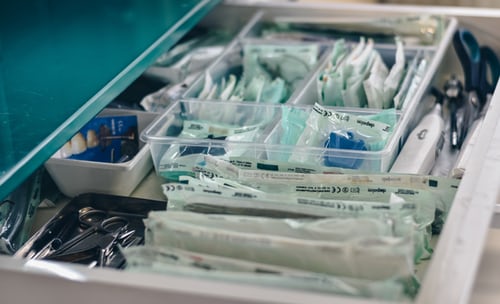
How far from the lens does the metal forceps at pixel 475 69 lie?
1.28 m

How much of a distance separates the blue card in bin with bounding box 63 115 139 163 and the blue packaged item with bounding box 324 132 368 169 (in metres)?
0.28

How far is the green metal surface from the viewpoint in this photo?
2.85 feet

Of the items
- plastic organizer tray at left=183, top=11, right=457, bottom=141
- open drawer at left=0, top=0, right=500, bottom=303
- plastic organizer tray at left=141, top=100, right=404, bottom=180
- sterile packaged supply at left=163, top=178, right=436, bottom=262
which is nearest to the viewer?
open drawer at left=0, top=0, right=500, bottom=303

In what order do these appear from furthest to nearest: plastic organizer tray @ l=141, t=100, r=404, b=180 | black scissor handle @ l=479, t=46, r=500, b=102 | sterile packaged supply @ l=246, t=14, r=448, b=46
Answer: sterile packaged supply @ l=246, t=14, r=448, b=46
black scissor handle @ l=479, t=46, r=500, b=102
plastic organizer tray @ l=141, t=100, r=404, b=180

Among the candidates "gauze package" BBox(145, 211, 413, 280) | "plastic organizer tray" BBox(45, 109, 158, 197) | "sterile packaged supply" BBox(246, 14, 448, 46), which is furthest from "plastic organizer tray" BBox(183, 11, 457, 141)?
"gauze package" BBox(145, 211, 413, 280)

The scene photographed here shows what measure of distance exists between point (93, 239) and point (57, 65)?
21 cm

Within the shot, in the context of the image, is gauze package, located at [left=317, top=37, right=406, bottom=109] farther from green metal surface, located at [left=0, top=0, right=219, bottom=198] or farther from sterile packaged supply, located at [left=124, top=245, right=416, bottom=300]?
sterile packaged supply, located at [left=124, top=245, right=416, bottom=300]

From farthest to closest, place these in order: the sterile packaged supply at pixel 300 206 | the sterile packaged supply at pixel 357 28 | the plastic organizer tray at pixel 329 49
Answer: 1. the sterile packaged supply at pixel 357 28
2. the plastic organizer tray at pixel 329 49
3. the sterile packaged supply at pixel 300 206

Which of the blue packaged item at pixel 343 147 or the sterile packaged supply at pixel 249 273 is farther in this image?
the blue packaged item at pixel 343 147

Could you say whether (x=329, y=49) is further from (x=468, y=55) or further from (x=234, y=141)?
(x=234, y=141)

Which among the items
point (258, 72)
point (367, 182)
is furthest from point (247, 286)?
point (258, 72)

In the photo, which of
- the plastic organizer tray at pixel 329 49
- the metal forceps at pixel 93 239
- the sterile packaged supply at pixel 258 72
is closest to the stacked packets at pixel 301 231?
the metal forceps at pixel 93 239

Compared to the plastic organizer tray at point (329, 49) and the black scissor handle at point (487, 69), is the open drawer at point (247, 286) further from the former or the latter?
the black scissor handle at point (487, 69)

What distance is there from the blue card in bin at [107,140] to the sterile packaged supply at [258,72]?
0.12m
